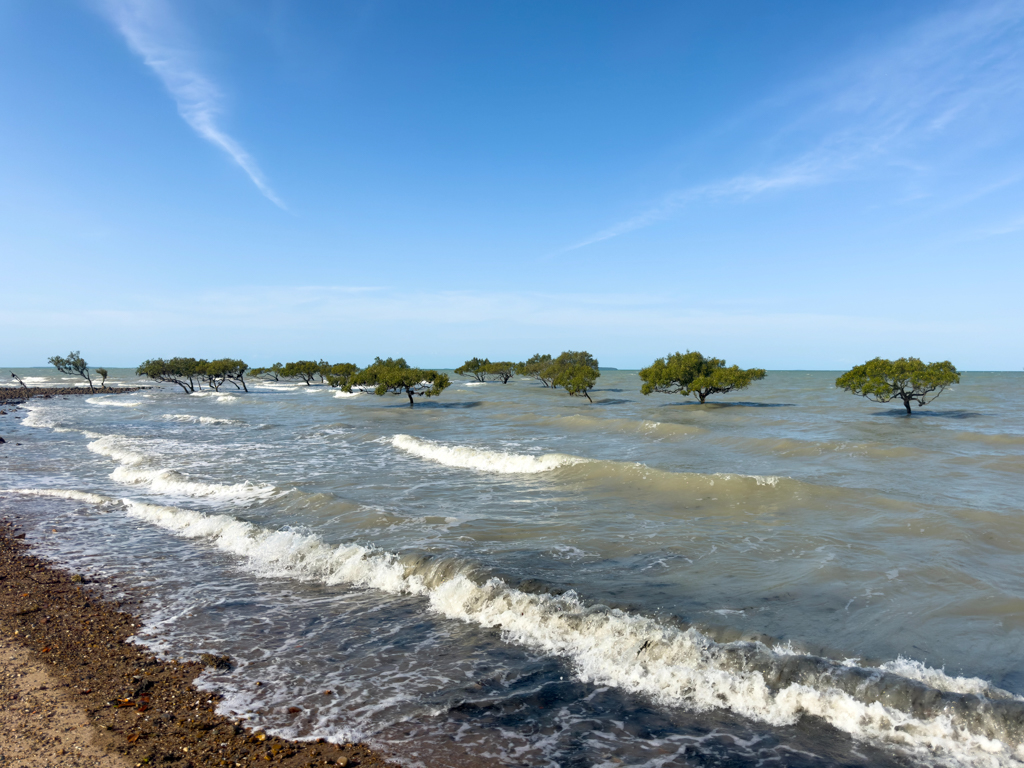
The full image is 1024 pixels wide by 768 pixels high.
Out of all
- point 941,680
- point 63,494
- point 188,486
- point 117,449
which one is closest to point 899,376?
point 941,680

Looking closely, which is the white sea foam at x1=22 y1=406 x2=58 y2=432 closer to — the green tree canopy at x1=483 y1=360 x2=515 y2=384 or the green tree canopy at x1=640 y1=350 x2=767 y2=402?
the green tree canopy at x1=640 y1=350 x2=767 y2=402

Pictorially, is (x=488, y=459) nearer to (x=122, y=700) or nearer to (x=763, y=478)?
(x=763, y=478)

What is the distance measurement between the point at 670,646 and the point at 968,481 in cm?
1909

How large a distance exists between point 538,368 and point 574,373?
94.4ft

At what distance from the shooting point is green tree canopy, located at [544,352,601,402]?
6594 cm

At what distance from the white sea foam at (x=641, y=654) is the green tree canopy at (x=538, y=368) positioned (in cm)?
7972

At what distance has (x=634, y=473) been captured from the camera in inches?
846

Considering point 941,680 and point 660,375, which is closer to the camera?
point 941,680

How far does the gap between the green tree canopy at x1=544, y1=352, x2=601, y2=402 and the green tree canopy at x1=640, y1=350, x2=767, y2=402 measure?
954 centimetres

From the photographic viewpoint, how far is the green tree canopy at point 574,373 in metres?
65.9

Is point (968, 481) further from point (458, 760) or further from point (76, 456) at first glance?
point (76, 456)

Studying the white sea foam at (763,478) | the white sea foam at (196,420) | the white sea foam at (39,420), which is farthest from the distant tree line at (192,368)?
the white sea foam at (763,478)

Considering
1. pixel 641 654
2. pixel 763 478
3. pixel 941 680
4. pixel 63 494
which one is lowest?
pixel 63 494

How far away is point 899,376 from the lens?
4466cm
